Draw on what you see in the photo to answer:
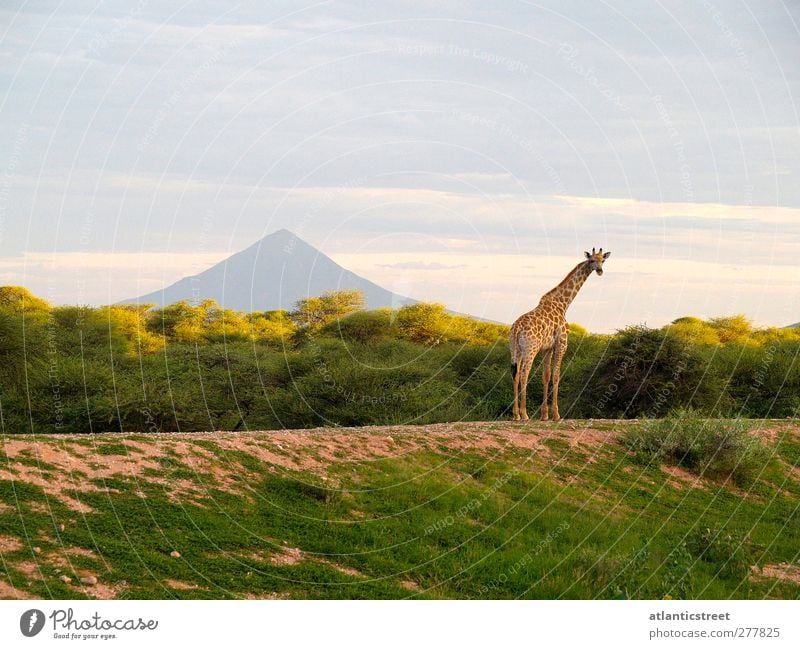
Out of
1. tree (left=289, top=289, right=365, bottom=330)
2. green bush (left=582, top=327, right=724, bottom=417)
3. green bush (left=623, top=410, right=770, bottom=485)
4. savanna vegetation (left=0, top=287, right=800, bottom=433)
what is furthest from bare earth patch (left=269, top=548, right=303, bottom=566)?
tree (left=289, top=289, right=365, bottom=330)

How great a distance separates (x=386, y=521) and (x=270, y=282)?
6179 centimetres

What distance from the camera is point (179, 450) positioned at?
16875 millimetres

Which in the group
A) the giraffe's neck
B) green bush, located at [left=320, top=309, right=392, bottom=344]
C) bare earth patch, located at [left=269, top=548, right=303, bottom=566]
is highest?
the giraffe's neck

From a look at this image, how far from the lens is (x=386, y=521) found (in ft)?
54.0

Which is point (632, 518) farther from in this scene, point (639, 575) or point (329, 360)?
point (329, 360)

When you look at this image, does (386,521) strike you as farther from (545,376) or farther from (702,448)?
(702,448)

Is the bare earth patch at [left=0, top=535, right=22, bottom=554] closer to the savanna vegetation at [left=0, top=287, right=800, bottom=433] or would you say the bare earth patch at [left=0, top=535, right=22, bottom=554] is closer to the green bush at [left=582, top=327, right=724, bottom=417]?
the savanna vegetation at [left=0, top=287, right=800, bottom=433]

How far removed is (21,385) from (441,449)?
16.1 m

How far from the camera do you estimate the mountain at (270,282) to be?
55.7 m

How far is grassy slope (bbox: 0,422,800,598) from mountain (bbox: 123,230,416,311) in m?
30.5

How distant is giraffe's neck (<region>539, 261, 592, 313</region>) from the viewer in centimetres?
2314

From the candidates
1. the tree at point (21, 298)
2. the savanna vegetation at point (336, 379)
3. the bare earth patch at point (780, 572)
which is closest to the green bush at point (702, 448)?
the bare earth patch at point (780, 572)

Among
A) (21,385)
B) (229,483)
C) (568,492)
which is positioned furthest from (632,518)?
(21,385)

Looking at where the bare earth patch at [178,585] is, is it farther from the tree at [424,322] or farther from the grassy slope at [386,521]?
the tree at [424,322]
